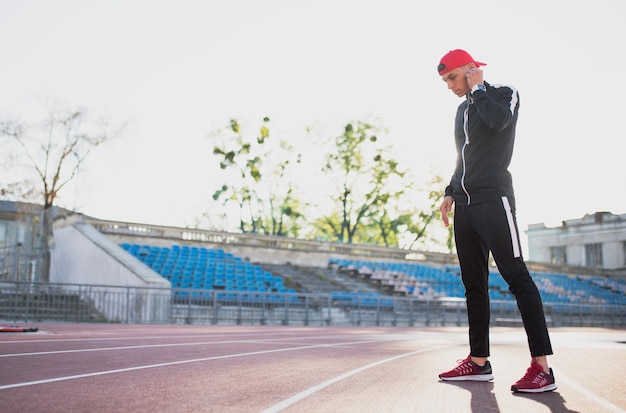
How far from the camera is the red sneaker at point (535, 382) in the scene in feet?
13.7

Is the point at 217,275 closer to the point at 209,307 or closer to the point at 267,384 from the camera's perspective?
the point at 209,307

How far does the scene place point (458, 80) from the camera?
4.74 metres

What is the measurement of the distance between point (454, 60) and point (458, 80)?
0.45 ft

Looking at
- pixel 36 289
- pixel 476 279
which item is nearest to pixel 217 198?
pixel 36 289

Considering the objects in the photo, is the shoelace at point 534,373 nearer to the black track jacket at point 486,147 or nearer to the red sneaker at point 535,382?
the red sneaker at point 535,382

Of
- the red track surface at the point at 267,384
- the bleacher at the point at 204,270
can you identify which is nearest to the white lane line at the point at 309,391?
the red track surface at the point at 267,384

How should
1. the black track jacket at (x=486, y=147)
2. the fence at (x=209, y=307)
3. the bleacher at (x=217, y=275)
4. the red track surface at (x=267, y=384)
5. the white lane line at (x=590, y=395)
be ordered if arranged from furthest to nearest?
the bleacher at (x=217, y=275)
the fence at (x=209, y=307)
the black track jacket at (x=486, y=147)
the white lane line at (x=590, y=395)
the red track surface at (x=267, y=384)

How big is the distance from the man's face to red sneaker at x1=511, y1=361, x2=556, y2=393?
1.86 metres

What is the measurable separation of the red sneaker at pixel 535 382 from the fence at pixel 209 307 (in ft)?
53.6

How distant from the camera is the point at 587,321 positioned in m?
30.2

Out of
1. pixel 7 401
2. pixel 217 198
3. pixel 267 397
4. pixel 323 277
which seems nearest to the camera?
pixel 7 401

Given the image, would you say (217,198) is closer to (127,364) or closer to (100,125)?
(100,125)

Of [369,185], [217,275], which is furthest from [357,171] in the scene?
[217,275]

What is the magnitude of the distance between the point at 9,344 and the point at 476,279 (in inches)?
211
